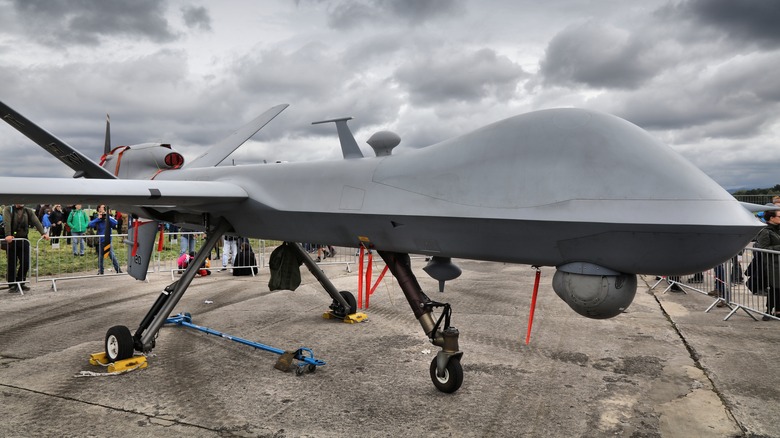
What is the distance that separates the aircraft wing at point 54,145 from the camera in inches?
225

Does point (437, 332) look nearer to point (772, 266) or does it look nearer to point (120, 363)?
point (120, 363)

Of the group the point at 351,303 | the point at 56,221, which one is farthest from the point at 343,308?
the point at 56,221

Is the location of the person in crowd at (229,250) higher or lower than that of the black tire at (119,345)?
higher

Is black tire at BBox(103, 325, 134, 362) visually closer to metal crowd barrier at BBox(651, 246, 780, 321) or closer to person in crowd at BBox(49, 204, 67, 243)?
metal crowd barrier at BBox(651, 246, 780, 321)

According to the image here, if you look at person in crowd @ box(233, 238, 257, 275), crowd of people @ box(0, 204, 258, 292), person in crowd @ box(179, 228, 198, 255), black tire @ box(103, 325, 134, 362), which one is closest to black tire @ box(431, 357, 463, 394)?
black tire @ box(103, 325, 134, 362)

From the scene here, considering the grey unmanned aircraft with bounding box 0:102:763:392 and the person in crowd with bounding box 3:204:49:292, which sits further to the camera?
the person in crowd with bounding box 3:204:49:292

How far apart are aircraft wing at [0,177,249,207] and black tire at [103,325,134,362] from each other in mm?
1651

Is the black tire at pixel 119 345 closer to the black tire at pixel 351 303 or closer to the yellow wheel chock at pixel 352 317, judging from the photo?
the yellow wheel chock at pixel 352 317

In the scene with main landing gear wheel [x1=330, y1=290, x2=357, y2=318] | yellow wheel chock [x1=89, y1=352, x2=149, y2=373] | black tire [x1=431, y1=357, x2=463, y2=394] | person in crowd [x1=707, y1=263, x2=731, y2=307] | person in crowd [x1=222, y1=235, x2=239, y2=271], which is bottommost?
yellow wheel chock [x1=89, y1=352, x2=149, y2=373]

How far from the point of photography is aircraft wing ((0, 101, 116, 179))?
18.7ft

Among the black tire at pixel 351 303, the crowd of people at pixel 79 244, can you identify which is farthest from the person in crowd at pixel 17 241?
the black tire at pixel 351 303

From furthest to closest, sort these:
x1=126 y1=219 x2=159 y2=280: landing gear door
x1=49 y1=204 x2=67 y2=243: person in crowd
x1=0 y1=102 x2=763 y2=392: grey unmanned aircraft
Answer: x1=49 y1=204 x2=67 y2=243: person in crowd < x1=126 y1=219 x2=159 y2=280: landing gear door < x1=0 y1=102 x2=763 y2=392: grey unmanned aircraft

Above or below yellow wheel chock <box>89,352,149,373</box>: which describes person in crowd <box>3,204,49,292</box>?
above

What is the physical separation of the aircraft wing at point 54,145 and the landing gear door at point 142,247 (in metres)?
0.86
